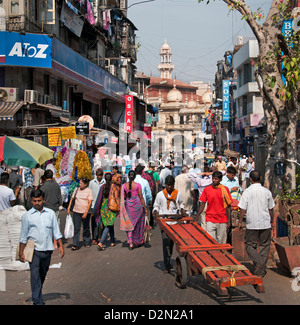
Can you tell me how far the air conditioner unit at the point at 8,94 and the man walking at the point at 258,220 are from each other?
41.7 feet

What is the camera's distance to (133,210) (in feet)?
35.5

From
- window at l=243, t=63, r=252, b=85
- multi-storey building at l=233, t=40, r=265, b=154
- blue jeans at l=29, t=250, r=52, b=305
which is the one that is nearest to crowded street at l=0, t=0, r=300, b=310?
blue jeans at l=29, t=250, r=52, b=305

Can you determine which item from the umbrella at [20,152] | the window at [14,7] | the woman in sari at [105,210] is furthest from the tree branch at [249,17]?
the window at [14,7]

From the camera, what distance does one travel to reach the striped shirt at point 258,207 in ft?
24.7

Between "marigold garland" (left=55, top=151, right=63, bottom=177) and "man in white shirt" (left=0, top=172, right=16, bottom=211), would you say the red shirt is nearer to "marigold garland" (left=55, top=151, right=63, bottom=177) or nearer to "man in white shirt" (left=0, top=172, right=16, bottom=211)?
"man in white shirt" (left=0, top=172, right=16, bottom=211)

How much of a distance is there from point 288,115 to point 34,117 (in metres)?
12.2

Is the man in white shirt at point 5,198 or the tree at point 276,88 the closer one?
the tree at point 276,88

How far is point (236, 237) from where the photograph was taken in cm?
889

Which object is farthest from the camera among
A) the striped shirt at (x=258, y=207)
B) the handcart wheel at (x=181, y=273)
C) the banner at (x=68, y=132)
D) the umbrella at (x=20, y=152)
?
the banner at (x=68, y=132)

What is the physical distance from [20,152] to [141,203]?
3415 millimetres

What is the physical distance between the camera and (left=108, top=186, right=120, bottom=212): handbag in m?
10.9

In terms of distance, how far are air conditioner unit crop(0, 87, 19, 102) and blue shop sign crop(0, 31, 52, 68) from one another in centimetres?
94

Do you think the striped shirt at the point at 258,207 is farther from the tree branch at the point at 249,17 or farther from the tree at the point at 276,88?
the tree branch at the point at 249,17

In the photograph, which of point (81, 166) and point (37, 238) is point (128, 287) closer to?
point (37, 238)
